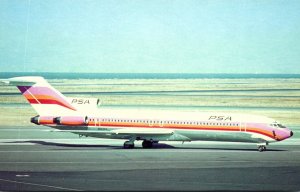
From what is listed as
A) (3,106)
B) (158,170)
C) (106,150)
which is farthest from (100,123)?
(3,106)

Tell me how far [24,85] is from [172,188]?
2347 centimetres

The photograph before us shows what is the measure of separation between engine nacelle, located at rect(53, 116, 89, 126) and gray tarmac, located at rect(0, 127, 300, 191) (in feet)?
6.30

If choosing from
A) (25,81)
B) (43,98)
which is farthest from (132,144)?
(25,81)

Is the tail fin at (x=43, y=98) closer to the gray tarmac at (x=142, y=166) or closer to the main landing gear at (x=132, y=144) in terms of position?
the gray tarmac at (x=142, y=166)

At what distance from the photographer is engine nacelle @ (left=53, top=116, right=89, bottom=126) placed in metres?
43.8

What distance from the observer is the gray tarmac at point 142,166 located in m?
26.4

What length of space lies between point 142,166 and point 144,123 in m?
10.2

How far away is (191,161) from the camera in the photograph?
36.0m

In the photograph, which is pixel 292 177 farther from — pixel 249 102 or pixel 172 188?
pixel 249 102

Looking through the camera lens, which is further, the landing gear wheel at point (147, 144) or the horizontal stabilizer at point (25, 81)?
the horizontal stabilizer at point (25, 81)

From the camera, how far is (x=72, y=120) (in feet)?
144

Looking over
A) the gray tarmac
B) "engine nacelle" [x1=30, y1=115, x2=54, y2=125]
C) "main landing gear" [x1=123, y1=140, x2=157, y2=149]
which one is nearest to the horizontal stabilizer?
"engine nacelle" [x1=30, y1=115, x2=54, y2=125]

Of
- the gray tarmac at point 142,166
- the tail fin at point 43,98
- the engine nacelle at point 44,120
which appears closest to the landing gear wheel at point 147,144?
the gray tarmac at point 142,166

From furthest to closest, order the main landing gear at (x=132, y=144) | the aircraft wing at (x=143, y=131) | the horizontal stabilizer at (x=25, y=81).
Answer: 1. the horizontal stabilizer at (x=25, y=81)
2. the main landing gear at (x=132, y=144)
3. the aircraft wing at (x=143, y=131)
